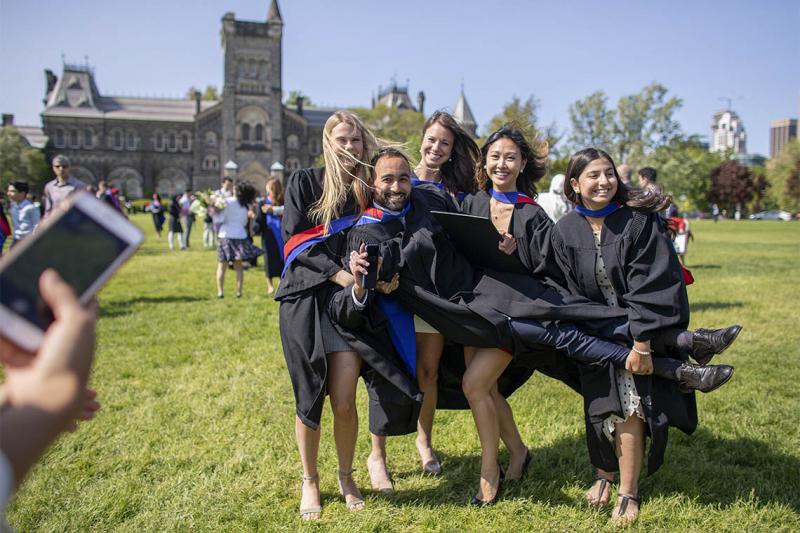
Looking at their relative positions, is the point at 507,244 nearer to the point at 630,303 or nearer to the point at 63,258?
the point at 630,303

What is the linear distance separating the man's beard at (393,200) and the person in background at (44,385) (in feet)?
8.78

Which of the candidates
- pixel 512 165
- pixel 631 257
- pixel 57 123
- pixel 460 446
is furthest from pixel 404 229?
pixel 57 123

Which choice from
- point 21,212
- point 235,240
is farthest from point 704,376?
point 21,212

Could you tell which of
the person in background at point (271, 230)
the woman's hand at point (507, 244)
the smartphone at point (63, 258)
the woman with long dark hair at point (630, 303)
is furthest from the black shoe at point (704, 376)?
the person in background at point (271, 230)

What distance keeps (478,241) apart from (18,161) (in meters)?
72.9

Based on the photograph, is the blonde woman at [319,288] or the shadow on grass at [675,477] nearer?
the blonde woman at [319,288]

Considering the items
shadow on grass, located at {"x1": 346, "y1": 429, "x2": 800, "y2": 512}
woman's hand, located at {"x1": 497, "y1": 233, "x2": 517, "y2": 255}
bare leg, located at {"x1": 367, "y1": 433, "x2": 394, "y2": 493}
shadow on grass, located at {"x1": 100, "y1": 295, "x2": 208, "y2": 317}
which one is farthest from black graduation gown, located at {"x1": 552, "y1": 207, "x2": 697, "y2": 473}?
shadow on grass, located at {"x1": 100, "y1": 295, "x2": 208, "y2": 317}

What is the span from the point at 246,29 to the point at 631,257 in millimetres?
72845

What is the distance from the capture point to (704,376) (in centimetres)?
336

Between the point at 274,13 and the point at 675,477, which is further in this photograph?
the point at 274,13

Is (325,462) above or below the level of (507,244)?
below

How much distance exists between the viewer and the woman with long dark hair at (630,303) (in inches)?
134

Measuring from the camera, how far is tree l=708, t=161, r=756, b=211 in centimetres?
8000

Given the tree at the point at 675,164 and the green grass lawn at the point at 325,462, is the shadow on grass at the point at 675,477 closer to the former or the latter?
the green grass lawn at the point at 325,462
